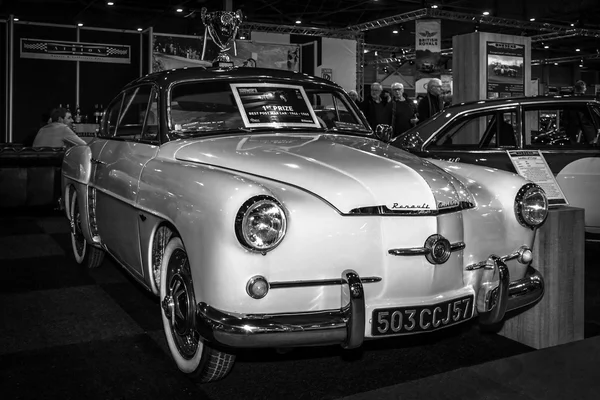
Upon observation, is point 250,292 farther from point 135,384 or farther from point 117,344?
point 117,344

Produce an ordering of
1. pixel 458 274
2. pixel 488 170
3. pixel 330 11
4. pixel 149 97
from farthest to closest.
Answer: pixel 330 11 < pixel 149 97 < pixel 488 170 < pixel 458 274

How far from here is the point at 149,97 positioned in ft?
14.0

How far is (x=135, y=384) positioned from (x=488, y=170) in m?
2.24

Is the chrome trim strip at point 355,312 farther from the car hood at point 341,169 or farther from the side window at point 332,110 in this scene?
the side window at point 332,110

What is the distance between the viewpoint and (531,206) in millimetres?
3516

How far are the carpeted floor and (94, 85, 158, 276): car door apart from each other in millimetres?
443

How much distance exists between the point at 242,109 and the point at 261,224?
1488mm

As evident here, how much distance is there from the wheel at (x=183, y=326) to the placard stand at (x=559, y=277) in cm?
184

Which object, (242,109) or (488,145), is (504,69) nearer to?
(488,145)

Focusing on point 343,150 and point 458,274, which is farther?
point 343,150

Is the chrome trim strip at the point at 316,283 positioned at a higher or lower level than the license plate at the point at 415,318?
higher

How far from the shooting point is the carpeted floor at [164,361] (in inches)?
122

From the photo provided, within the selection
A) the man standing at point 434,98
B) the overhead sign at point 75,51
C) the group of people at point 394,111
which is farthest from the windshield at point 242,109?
the overhead sign at point 75,51

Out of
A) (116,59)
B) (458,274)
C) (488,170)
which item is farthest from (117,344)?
(116,59)
